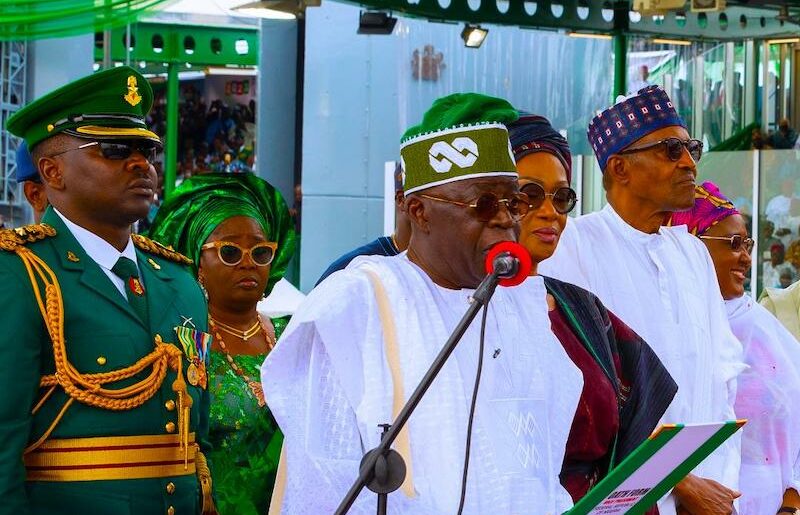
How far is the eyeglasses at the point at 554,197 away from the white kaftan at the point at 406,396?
0.86 meters

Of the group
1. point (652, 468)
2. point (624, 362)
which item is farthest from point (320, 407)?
point (624, 362)

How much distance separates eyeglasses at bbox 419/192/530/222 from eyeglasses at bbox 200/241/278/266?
196 cm

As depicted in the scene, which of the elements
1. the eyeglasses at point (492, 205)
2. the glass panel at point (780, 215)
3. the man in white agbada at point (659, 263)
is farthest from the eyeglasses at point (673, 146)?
the glass panel at point (780, 215)

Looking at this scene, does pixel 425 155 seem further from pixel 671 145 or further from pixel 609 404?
pixel 671 145

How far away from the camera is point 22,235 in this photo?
12.5ft

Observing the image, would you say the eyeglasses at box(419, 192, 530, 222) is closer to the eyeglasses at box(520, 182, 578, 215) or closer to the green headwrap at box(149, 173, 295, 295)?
the eyeglasses at box(520, 182, 578, 215)

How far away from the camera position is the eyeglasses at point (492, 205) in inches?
135

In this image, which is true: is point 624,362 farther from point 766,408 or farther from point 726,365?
point 766,408

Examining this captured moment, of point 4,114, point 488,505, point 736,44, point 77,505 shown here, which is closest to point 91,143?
point 77,505

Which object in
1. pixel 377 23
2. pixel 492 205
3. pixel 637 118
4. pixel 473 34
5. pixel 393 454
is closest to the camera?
pixel 393 454

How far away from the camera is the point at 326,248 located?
17.6 meters

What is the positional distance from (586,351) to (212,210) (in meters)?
1.94

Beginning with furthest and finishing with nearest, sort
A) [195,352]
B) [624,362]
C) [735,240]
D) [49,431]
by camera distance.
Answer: [735,240]
[624,362]
[195,352]
[49,431]

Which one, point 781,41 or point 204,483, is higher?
point 781,41
